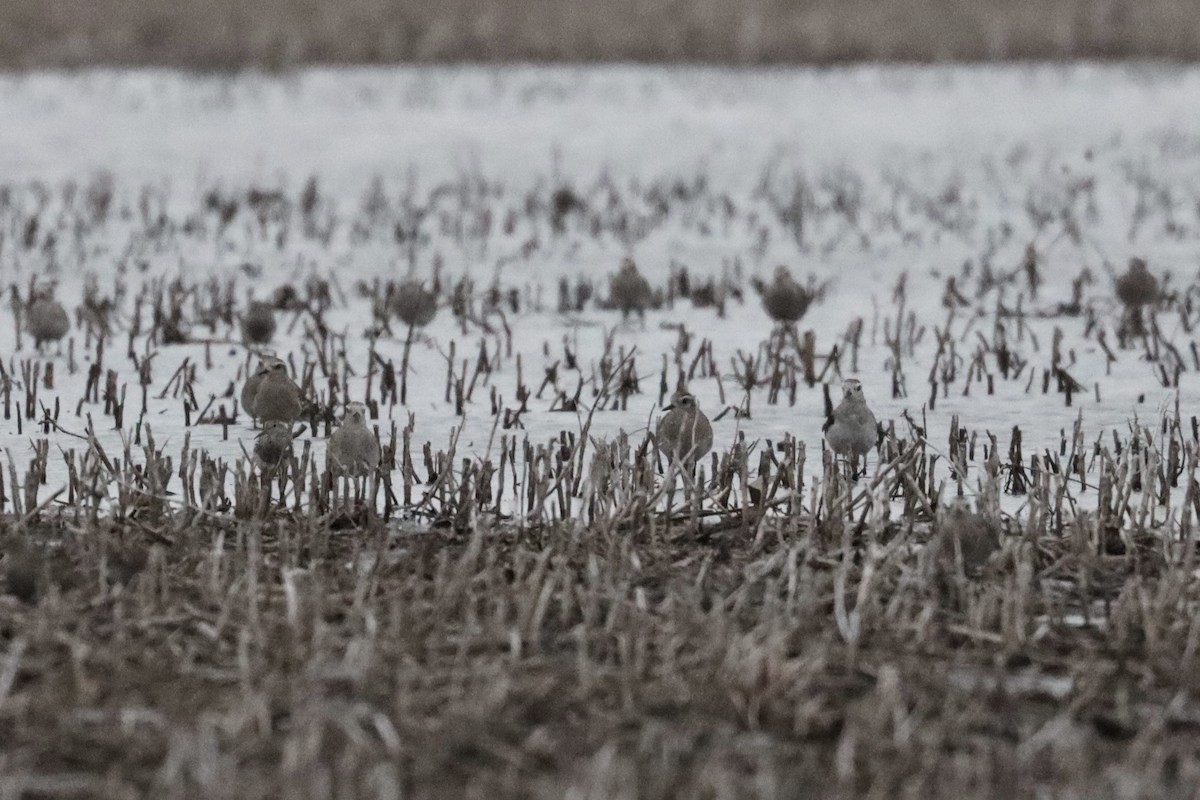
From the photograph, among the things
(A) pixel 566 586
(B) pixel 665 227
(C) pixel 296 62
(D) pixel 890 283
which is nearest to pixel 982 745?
(A) pixel 566 586

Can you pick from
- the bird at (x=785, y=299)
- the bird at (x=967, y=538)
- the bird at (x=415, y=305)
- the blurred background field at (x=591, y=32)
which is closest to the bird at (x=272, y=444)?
the bird at (x=967, y=538)

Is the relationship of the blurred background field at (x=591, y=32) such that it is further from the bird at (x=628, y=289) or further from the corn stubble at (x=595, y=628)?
the corn stubble at (x=595, y=628)

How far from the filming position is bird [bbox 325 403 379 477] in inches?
189

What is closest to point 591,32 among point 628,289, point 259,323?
point 628,289

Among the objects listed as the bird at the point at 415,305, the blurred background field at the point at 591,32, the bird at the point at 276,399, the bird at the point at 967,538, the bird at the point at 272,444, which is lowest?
the bird at the point at 967,538

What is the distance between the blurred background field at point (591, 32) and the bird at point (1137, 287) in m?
10.5

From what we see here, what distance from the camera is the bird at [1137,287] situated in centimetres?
795

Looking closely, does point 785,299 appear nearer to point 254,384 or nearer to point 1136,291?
point 1136,291

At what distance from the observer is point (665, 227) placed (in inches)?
479

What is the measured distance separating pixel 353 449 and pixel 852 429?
1417 millimetres

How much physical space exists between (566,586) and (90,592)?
1.03m

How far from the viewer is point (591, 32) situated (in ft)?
63.7

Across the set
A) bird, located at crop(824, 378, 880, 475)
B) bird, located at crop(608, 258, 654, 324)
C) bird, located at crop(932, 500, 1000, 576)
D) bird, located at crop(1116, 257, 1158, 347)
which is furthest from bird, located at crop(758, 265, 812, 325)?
bird, located at crop(932, 500, 1000, 576)

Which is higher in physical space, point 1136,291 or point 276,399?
point 1136,291
